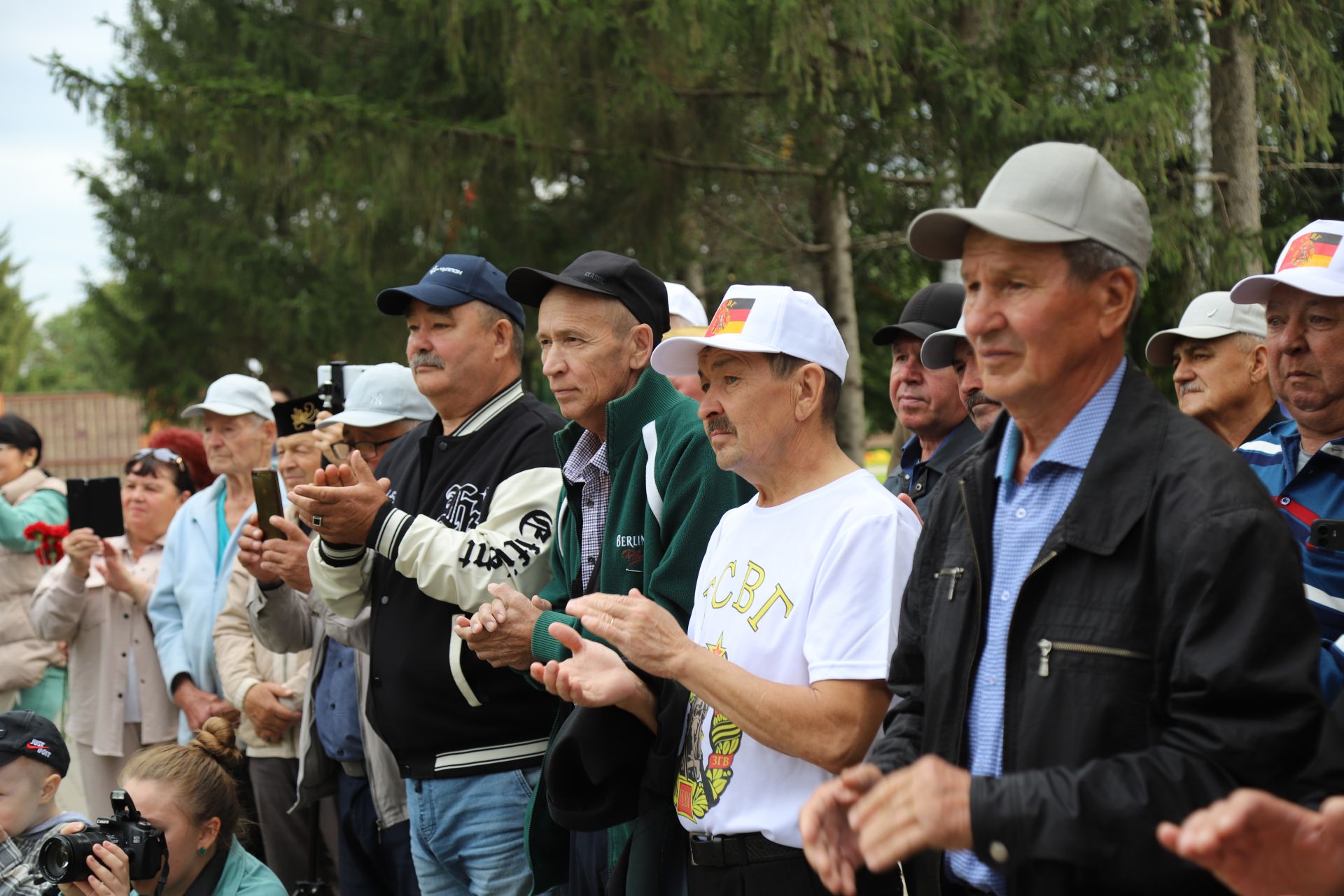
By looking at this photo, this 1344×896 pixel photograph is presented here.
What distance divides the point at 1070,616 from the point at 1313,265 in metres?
1.35

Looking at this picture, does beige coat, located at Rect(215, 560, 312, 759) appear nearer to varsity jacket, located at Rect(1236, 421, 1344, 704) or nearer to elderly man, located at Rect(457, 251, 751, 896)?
elderly man, located at Rect(457, 251, 751, 896)

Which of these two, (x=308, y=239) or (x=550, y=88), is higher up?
(x=550, y=88)

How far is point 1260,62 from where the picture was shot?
8055 mm

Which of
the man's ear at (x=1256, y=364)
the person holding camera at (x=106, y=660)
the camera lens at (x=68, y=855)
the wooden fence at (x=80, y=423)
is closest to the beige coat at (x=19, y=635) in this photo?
the person holding camera at (x=106, y=660)

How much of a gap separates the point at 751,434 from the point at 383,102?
8205mm

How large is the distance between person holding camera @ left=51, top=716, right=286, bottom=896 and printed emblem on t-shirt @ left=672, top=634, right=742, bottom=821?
1728mm

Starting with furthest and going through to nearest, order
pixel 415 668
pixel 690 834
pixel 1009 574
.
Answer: pixel 415 668 < pixel 690 834 < pixel 1009 574

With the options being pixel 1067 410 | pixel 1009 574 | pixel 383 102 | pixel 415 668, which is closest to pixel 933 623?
pixel 1009 574

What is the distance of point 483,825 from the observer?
3.65 meters

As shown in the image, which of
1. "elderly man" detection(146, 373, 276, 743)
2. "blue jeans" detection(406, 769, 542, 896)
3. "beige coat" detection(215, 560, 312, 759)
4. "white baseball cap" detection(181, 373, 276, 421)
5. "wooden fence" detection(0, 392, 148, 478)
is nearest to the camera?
"blue jeans" detection(406, 769, 542, 896)

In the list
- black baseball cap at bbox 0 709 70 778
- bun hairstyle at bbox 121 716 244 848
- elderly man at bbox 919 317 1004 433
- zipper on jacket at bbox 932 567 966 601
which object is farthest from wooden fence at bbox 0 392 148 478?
zipper on jacket at bbox 932 567 966 601

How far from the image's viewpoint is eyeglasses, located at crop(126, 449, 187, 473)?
645 centimetres

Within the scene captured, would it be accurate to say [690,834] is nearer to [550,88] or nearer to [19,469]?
[19,469]

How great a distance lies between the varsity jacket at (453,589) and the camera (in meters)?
3.55
